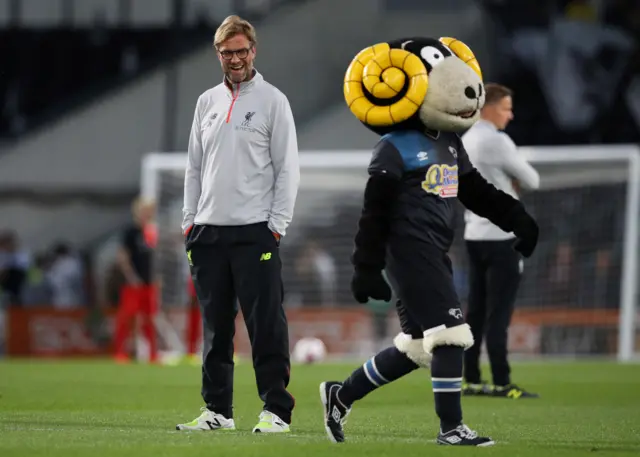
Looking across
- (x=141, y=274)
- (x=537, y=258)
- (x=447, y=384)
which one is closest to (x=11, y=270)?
(x=141, y=274)

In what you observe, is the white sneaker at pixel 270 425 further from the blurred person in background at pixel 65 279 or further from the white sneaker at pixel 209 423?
the blurred person in background at pixel 65 279

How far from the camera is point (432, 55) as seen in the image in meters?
6.32

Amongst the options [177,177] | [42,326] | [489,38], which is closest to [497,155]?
[177,177]

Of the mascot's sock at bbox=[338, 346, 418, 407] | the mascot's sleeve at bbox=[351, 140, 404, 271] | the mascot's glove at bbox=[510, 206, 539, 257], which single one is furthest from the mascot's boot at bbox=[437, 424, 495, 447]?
the mascot's glove at bbox=[510, 206, 539, 257]

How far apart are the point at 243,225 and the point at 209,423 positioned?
101 centimetres

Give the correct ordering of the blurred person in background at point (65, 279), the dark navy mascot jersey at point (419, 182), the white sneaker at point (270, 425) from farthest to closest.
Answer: the blurred person in background at point (65, 279) → the white sneaker at point (270, 425) → the dark navy mascot jersey at point (419, 182)

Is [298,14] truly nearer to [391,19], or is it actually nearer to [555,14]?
[391,19]

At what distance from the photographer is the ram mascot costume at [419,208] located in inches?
235

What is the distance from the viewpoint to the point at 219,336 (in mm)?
6754

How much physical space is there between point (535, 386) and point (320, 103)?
1230cm

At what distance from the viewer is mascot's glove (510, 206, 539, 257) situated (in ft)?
21.1

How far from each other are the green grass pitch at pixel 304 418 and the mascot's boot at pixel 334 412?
0.22 feet

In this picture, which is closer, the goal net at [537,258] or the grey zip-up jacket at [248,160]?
the grey zip-up jacket at [248,160]

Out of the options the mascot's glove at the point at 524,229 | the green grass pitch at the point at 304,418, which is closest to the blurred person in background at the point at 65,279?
the green grass pitch at the point at 304,418
